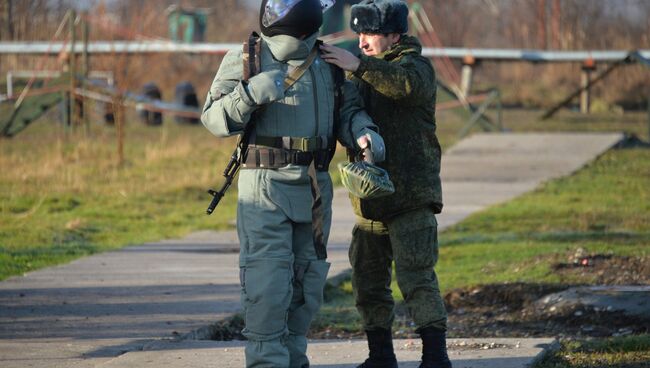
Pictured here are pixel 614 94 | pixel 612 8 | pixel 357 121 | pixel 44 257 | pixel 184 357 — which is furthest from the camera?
pixel 612 8

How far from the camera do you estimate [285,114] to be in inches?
209

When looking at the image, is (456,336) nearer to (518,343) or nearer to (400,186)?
(518,343)

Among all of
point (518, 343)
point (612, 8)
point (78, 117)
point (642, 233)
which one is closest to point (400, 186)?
point (518, 343)

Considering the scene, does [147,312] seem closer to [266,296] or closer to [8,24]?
[266,296]

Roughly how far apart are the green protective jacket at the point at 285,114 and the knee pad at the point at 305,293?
0.22 m

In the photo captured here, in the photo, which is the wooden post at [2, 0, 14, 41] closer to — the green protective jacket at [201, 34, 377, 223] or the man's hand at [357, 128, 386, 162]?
the green protective jacket at [201, 34, 377, 223]

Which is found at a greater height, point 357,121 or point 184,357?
point 357,121

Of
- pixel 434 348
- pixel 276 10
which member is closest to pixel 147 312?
pixel 434 348

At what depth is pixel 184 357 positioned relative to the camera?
631 cm

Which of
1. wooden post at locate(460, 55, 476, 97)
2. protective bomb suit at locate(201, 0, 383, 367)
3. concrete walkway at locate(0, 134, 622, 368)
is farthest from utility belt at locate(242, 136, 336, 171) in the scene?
wooden post at locate(460, 55, 476, 97)

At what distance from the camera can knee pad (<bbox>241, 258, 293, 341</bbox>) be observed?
512 cm

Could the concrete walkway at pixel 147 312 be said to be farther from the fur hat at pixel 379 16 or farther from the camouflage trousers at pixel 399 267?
the fur hat at pixel 379 16

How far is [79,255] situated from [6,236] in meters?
1.49

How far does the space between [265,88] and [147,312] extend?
292 cm
